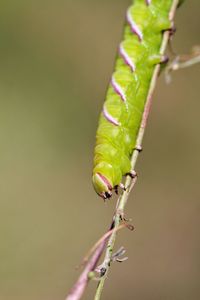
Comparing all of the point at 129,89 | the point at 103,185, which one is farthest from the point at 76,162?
the point at 103,185

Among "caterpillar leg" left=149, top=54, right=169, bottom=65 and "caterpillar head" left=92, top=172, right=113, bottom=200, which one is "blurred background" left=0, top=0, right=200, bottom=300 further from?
"caterpillar head" left=92, top=172, right=113, bottom=200

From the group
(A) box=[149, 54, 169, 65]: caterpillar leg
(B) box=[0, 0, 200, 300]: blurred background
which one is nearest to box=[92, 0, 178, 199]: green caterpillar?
(A) box=[149, 54, 169, 65]: caterpillar leg

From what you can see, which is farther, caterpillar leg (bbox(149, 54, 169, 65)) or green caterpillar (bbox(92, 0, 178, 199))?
caterpillar leg (bbox(149, 54, 169, 65))

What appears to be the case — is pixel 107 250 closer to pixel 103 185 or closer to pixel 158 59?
pixel 103 185

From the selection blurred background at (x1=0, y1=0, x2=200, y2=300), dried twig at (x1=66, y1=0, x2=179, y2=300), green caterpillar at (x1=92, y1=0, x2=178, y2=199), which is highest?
blurred background at (x1=0, y1=0, x2=200, y2=300)

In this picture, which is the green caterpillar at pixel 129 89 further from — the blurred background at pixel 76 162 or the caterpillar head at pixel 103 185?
the blurred background at pixel 76 162

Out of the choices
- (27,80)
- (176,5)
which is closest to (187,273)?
(27,80)
